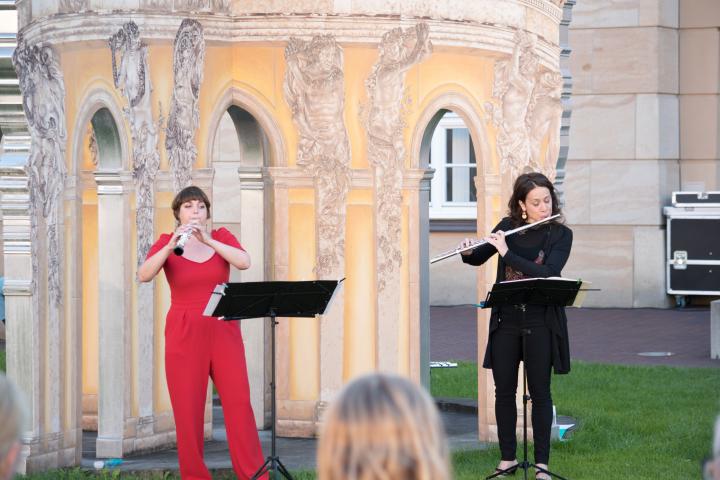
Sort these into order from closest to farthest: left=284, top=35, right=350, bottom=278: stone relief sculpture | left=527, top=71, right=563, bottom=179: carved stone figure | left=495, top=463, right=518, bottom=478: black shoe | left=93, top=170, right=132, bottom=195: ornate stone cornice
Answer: left=495, top=463, right=518, bottom=478: black shoe, left=93, top=170, right=132, bottom=195: ornate stone cornice, left=284, top=35, right=350, bottom=278: stone relief sculpture, left=527, top=71, right=563, bottom=179: carved stone figure

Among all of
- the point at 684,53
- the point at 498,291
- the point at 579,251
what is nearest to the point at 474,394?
the point at 498,291

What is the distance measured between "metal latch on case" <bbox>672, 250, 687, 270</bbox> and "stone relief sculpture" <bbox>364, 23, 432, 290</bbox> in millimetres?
13166

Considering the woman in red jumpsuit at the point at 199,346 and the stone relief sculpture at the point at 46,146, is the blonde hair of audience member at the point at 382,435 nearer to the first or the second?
the woman in red jumpsuit at the point at 199,346

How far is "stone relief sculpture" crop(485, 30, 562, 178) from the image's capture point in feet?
36.7

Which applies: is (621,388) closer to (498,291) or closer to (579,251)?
(498,291)

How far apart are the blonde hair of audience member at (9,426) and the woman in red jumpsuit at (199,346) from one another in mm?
5188

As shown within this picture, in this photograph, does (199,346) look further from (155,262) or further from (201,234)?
(201,234)

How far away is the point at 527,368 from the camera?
9.20m

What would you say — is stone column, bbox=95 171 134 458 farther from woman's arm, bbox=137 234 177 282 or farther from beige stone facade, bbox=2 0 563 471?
woman's arm, bbox=137 234 177 282

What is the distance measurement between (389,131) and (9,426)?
777 centimetres

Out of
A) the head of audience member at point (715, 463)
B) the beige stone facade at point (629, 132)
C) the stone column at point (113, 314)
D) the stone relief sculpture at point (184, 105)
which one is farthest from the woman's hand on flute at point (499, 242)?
the beige stone facade at point (629, 132)

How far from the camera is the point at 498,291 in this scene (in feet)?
28.5

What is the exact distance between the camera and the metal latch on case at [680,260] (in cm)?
2330

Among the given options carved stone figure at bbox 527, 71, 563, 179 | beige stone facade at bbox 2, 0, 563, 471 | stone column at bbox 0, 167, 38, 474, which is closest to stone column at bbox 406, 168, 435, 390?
beige stone facade at bbox 2, 0, 563, 471
